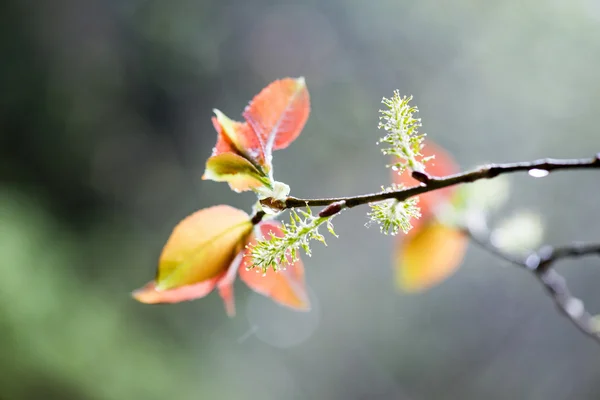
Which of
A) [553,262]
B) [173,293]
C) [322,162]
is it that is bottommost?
[173,293]

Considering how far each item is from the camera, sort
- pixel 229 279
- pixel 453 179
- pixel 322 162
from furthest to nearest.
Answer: pixel 322 162 → pixel 229 279 → pixel 453 179

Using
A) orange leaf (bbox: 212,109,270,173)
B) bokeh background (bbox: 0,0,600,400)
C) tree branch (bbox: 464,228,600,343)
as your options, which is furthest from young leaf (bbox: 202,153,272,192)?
bokeh background (bbox: 0,0,600,400)

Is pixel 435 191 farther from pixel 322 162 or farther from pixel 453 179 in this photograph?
pixel 322 162

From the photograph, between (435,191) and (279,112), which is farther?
(435,191)

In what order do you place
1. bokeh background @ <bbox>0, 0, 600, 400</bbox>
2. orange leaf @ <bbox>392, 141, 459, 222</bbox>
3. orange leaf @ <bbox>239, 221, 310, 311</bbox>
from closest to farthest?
orange leaf @ <bbox>239, 221, 310, 311</bbox> < orange leaf @ <bbox>392, 141, 459, 222</bbox> < bokeh background @ <bbox>0, 0, 600, 400</bbox>

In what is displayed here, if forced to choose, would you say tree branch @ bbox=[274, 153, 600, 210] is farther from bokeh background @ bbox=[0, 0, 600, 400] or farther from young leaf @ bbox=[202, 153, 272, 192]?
bokeh background @ bbox=[0, 0, 600, 400]

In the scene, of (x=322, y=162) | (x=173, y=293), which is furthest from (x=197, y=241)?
(x=322, y=162)
